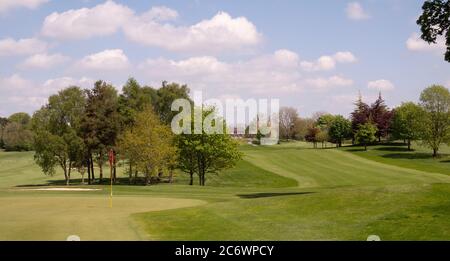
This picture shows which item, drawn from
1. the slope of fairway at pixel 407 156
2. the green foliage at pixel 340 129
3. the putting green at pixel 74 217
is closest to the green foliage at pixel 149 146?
the putting green at pixel 74 217

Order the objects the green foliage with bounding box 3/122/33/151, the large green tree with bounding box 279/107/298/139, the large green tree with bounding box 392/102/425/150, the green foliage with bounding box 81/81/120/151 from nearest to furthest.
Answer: the green foliage with bounding box 81/81/120/151 < the large green tree with bounding box 392/102/425/150 < the green foliage with bounding box 3/122/33/151 < the large green tree with bounding box 279/107/298/139

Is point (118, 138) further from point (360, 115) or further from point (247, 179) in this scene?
point (360, 115)

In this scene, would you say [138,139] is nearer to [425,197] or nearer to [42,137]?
[42,137]

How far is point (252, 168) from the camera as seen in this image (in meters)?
72.8

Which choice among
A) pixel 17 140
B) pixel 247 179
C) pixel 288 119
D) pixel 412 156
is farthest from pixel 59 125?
pixel 288 119

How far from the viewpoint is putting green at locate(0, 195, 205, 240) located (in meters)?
17.6

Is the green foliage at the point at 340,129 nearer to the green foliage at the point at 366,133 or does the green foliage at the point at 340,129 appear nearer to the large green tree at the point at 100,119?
the green foliage at the point at 366,133

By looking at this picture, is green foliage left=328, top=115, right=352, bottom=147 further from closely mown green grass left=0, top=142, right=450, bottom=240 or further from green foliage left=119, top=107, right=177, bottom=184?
closely mown green grass left=0, top=142, right=450, bottom=240

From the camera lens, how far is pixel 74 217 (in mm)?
22547

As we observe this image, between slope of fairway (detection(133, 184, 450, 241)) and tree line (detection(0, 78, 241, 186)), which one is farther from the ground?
tree line (detection(0, 78, 241, 186))

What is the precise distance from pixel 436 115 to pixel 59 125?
6073 cm

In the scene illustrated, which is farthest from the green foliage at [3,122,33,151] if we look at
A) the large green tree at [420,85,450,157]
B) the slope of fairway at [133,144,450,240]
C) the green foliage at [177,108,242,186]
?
the slope of fairway at [133,144,450,240]

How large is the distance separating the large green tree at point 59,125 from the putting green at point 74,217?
31.2 metres

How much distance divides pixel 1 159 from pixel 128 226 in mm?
95168
